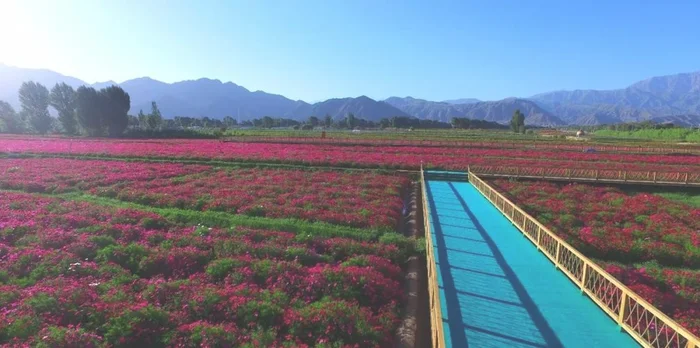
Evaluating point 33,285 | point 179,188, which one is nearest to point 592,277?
point 33,285

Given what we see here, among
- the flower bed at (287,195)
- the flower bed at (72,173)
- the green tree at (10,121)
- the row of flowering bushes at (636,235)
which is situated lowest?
the row of flowering bushes at (636,235)

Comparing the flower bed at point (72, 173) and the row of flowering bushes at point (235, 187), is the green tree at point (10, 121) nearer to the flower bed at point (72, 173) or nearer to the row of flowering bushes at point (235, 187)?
the flower bed at point (72, 173)

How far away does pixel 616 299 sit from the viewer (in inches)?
350

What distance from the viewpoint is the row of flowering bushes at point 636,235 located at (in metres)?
9.85

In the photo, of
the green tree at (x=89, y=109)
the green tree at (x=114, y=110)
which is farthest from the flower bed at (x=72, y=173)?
the green tree at (x=114, y=110)

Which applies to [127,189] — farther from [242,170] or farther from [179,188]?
[242,170]

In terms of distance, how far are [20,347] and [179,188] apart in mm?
15378

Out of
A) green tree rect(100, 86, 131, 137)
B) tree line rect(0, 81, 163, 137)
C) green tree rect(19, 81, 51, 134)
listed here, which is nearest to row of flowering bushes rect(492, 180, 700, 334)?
green tree rect(100, 86, 131, 137)

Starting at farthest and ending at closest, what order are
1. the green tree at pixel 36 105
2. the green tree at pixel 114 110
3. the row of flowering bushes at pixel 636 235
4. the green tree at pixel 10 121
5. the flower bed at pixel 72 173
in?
the green tree at pixel 36 105 → the green tree at pixel 10 121 → the green tree at pixel 114 110 → the flower bed at pixel 72 173 → the row of flowering bushes at pixel 636 235

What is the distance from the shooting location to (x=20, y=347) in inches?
259

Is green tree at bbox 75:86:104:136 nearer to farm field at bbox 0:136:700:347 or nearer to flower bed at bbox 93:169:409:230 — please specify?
farm field at bbox 0:136:700:347

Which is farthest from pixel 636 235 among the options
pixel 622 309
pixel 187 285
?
pixel 187 285

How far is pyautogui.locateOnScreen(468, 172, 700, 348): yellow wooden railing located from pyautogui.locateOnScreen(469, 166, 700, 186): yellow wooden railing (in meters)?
Result: 15.0

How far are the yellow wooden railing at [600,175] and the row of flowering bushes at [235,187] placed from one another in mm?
7691
